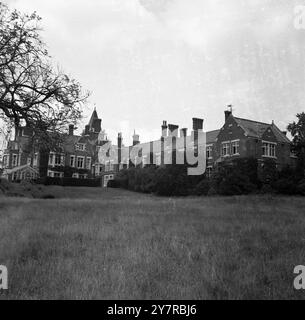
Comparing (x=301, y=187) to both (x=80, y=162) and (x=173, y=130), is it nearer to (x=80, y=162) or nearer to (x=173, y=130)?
(x=173, y=130)

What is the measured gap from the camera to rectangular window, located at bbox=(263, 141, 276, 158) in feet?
184

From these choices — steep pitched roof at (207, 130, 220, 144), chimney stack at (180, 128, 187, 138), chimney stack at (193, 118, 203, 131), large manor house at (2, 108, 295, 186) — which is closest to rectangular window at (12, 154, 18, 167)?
large manor house at (2, 108, 295, 186)

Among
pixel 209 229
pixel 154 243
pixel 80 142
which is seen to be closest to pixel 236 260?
pixel 154 243

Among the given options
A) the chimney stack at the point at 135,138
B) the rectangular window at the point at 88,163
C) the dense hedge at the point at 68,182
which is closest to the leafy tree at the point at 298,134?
the dense hedge at the point at 68,182

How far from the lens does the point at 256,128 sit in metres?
58.3

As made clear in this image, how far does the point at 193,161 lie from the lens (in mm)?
58938

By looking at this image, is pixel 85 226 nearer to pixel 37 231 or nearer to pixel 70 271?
pixel 37 231

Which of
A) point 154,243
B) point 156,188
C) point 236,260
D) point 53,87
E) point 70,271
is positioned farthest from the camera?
point 156,188

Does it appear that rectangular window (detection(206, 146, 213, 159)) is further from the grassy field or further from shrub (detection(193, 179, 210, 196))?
the grassy field

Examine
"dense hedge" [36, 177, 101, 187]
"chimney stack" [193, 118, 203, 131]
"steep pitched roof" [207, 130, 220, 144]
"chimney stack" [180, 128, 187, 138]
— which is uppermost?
"chimney stack" [193, 118, 203, 131]

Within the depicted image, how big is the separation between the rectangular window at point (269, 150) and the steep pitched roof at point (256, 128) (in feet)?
5.06

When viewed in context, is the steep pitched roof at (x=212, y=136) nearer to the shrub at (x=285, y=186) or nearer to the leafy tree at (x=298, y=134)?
the leafy tree at (x=298, y=134)
